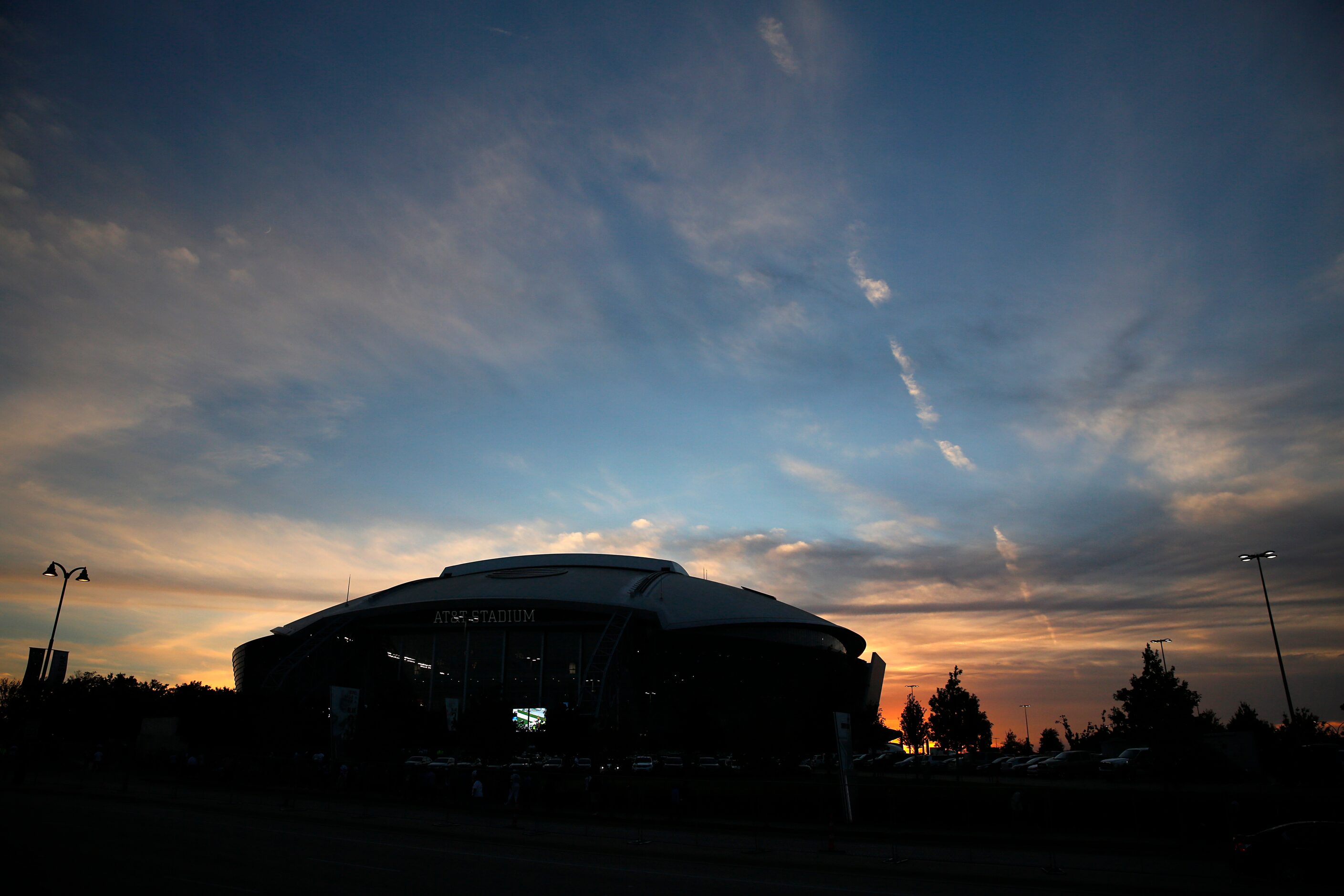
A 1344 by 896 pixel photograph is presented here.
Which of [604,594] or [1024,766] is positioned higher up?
[604,594]

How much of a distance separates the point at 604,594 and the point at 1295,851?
7438cm

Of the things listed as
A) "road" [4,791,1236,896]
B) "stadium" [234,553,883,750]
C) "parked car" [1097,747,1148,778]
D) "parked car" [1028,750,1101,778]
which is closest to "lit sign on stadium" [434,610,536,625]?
"stadium" [234,553,883,750]

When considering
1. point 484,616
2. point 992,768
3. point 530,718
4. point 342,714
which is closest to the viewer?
point 342,714

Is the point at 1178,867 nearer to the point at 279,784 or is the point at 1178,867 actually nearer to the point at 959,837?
A: the point at 959,837

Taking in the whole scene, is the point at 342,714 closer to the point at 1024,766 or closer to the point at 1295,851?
the point at 1295,851

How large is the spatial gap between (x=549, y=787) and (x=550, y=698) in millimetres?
50196

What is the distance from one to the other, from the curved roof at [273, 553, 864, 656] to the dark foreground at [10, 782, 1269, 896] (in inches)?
2143

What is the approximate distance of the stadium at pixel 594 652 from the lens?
86938mm

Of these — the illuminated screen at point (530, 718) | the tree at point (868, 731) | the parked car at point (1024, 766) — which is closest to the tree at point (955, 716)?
the tree at point (868, 731)

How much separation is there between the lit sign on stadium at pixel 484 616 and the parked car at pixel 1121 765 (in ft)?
190

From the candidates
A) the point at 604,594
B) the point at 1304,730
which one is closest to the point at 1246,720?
the point at 1304,730

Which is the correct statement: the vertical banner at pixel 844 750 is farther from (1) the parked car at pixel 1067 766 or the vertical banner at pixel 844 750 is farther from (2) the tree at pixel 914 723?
(2) the tree at pixel 914 723

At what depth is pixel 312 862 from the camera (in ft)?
62.8

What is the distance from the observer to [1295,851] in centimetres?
2023
